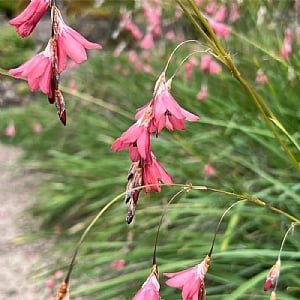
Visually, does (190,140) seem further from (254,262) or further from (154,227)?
(254,262)

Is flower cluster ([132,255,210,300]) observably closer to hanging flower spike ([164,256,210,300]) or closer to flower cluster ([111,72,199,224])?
hanging flower spike ([164,256,210,300])

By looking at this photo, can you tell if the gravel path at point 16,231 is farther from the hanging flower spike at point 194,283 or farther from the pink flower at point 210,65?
the hanging flower spike at point 194,283

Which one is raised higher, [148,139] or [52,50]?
[52,50]

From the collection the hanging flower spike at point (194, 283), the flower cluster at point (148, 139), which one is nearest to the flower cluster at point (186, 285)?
the hanging flower spike at point (194, 283)

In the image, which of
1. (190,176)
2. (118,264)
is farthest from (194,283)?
(190,176)

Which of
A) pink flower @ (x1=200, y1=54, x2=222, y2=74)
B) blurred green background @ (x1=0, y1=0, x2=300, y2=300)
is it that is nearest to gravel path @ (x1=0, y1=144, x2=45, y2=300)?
blurred green background @ (x1=0, y1=0, x2=300, y2=300)

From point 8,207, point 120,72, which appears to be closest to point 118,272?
point 8,207

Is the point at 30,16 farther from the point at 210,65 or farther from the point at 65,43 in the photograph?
the point at 210,65
